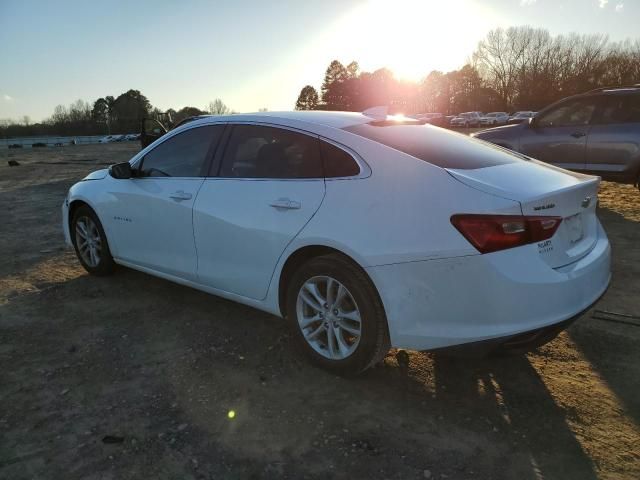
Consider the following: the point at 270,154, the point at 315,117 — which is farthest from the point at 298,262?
the point at 315,117

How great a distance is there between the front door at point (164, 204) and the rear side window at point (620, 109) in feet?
21.8

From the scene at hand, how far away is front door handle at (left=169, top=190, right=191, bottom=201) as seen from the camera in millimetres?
3918

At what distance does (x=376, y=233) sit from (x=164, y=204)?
2.06 m

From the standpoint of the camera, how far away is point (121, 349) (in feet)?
12.1

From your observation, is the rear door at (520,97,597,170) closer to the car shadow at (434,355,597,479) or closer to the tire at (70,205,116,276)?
the car shadow at (434,355,597,479)

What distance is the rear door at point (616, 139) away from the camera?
764 centimetres

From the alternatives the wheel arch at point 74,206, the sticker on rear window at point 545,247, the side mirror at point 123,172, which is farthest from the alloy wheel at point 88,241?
the sticker on rear window at point 545,247

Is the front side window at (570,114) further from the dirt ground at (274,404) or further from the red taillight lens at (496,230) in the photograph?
the red taillight lens at (496,230)

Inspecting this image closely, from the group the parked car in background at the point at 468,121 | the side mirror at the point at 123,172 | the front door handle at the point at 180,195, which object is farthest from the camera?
the parked car in background at the point at 468,121

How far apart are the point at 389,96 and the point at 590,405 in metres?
113

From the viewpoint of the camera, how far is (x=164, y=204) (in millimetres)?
4121

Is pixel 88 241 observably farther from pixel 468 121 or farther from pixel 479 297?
pixel 468 121

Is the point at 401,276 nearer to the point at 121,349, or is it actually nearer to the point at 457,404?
the point at 457,404

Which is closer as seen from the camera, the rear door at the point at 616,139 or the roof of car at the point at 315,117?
the roof of car at the point at 315,117
